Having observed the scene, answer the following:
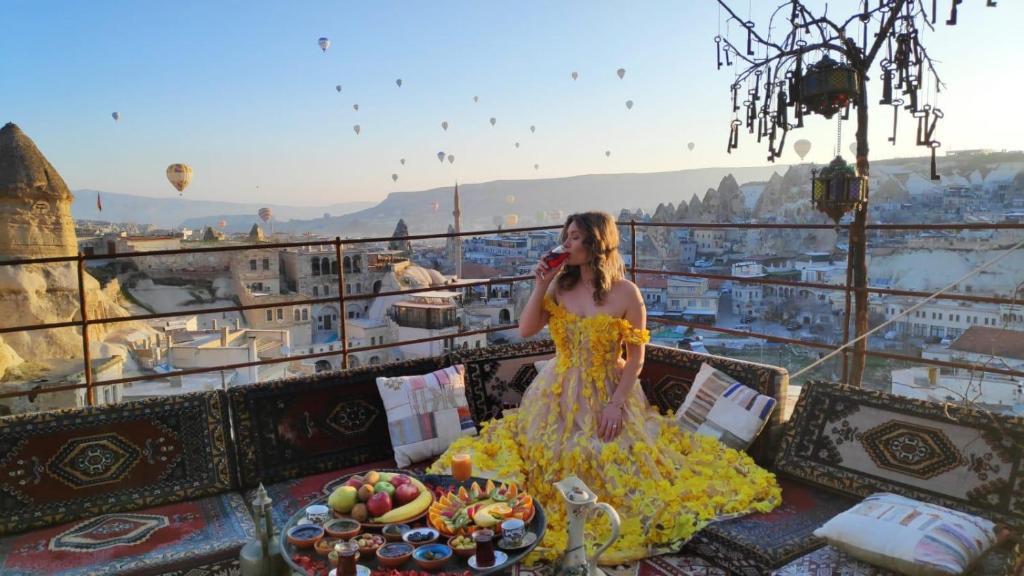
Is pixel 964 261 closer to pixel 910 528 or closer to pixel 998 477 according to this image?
pixel 998 477

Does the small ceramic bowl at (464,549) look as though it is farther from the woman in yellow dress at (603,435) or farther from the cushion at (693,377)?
the cushion at (693,377)

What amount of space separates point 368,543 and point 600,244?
1.46m

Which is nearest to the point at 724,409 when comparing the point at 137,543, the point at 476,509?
the point at 476,509

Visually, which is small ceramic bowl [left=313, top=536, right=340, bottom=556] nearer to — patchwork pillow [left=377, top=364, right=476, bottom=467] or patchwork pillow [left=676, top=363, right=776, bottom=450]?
patchwork pillow [left=377, top=364, right=476, bottom=467]

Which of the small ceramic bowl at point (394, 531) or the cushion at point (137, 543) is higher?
Result: the small ceramic bowl at point (394, 531)

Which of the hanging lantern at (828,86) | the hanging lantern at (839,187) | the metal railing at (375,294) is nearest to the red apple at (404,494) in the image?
the metal railing at (375,294)

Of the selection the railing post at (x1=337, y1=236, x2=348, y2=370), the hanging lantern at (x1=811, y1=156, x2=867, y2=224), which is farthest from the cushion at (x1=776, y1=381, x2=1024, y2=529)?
the railing post at (x1=337, y1=236, x2=348, y2=370)

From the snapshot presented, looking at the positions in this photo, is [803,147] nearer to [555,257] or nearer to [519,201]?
[555,257]

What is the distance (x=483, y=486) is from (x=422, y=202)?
339 ft

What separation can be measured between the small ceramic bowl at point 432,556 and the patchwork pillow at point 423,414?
129 centimetres

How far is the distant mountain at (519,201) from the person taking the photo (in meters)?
53.8

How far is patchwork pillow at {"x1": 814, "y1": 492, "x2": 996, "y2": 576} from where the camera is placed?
198 cm

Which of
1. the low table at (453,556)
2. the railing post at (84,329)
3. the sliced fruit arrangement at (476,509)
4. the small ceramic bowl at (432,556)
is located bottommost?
the low table at (453,556)

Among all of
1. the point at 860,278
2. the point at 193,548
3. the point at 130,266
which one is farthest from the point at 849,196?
the point at 130,266
